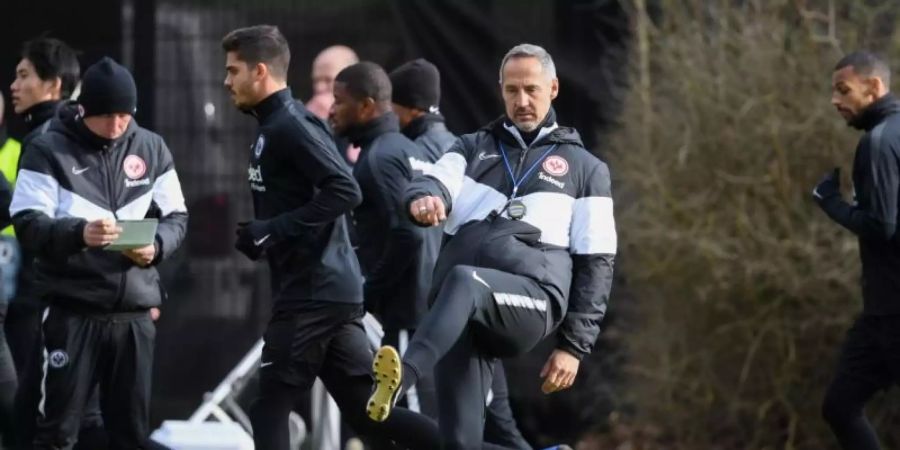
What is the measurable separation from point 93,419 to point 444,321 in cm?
215

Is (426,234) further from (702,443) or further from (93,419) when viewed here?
(702,443)

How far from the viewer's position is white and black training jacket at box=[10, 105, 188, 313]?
7016mm

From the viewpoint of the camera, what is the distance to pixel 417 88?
836 cm

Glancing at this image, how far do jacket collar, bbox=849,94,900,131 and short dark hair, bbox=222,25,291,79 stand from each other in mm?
2392

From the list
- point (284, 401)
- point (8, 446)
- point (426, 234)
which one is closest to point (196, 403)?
point (8, 446)

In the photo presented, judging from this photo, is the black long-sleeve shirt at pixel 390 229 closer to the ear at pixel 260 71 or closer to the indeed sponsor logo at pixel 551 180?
the ear at pixel 260 71

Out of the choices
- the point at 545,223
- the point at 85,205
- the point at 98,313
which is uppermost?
the point at 545,223

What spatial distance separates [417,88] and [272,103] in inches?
58.7

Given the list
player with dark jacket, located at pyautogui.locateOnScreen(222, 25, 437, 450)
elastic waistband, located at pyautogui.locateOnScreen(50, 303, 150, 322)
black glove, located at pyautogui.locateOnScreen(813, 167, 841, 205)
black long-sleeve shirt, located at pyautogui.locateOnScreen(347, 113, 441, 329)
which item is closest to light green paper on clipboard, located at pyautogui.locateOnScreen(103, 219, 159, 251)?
player with dark jacket, located at pyautogui.locateOnScreen(222, 25, 437, 450)

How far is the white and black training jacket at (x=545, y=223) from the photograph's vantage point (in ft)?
20.6

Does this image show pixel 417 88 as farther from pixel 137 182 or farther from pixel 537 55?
pixel 537 55

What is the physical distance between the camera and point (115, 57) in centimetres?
1003

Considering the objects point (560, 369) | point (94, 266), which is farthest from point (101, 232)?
point (560, 369)

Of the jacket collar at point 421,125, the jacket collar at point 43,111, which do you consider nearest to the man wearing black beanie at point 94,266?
the jacket collar at point 43,111
